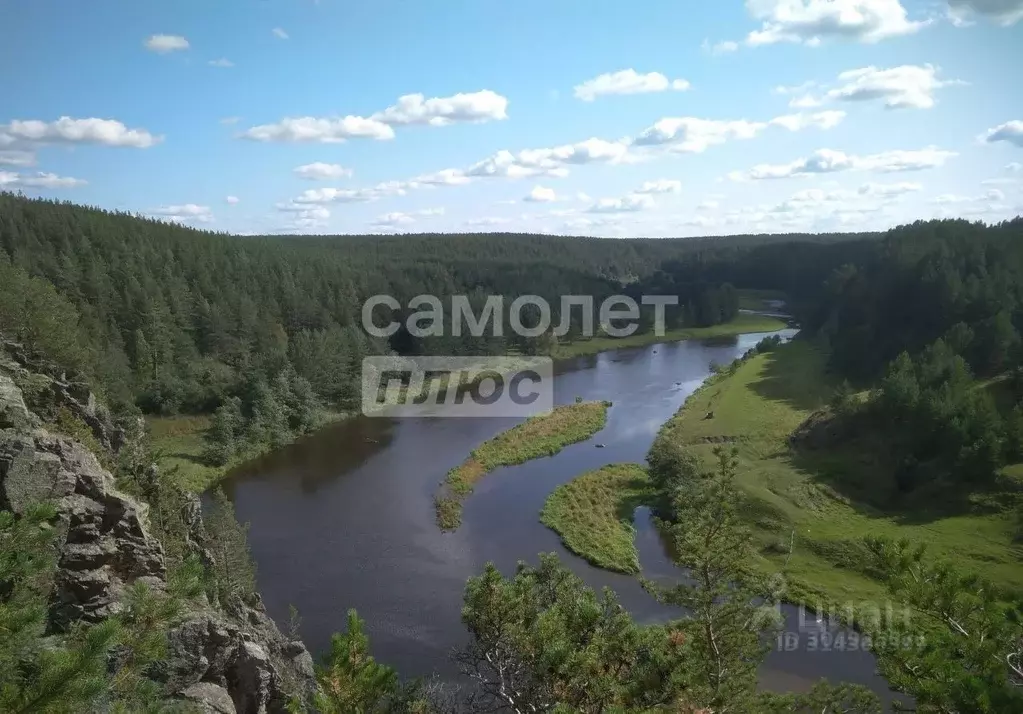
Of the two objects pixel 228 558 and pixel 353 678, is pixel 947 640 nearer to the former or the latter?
pixel 353 678

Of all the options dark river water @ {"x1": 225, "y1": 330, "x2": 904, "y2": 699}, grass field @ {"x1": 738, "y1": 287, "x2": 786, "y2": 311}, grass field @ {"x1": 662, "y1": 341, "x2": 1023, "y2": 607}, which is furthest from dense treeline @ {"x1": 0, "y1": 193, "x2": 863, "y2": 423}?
grass field @ {"x1": 738, "y1": 287, "x2": 786, "y2": 311}

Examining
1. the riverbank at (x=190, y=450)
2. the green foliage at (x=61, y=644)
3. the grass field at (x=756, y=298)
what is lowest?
the riverbank at (x=190, y=450)

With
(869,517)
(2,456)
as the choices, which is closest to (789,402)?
(869,517)

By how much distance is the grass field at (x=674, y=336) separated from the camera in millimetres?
72938

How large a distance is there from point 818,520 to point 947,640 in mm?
22177

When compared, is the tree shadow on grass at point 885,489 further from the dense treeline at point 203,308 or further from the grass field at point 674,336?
the grass field at point 674,336

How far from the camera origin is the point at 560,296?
86750mm

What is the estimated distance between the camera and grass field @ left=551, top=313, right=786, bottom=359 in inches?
2872

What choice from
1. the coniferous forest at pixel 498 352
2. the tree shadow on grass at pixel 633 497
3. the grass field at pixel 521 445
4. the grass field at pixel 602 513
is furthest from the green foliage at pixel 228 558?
the tree shadow on grass at pixel 633 497

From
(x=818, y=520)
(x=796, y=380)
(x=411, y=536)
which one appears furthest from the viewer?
(x=796, y=380)

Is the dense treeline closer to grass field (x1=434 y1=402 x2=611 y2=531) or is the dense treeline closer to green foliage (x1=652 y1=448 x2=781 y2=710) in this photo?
grass field (x1=434 y1=402 x2=611 y2=531)

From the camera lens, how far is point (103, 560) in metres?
11.8

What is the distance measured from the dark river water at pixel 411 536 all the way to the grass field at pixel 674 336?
2545 cm

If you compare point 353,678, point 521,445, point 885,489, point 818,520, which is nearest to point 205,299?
point 521,445
